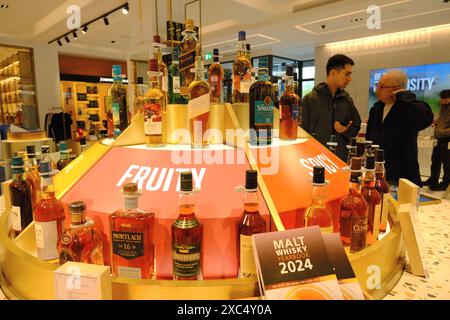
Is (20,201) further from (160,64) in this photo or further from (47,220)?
(160,64)

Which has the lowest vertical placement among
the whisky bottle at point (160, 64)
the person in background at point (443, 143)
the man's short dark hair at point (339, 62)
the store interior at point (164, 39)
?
the person in background at point (443, 143)

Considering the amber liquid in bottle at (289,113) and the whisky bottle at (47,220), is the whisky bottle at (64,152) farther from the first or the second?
the amber liquid in bottle at (289,113)

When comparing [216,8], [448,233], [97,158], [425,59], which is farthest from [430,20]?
[97,158]

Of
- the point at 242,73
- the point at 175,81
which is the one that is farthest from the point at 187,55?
the point at 242,73

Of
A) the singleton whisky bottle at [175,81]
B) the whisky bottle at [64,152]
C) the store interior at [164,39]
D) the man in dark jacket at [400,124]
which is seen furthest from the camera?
the store interior at [164,39]

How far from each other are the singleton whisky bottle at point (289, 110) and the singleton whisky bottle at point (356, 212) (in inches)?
17.3

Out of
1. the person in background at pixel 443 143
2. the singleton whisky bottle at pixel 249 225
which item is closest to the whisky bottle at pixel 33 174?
the singleton whisky bottle at pixel 249 225

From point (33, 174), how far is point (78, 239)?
61 centimetres

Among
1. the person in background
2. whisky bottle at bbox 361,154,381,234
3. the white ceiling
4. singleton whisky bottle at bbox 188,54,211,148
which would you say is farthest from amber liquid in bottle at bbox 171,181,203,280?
the person in background

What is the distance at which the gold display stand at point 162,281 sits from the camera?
28.8 inches

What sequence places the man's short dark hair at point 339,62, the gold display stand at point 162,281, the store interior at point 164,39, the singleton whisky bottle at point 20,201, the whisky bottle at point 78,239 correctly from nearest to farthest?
the gold display stand at point 162,281 < the whisky bottle at point 78,239 < the singleton whisky bottle at point 20,201 < the man's short dark hair at point 339,62 < the store interior at point 164,39

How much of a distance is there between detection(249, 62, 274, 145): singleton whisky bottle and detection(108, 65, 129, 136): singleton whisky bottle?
633 mm
